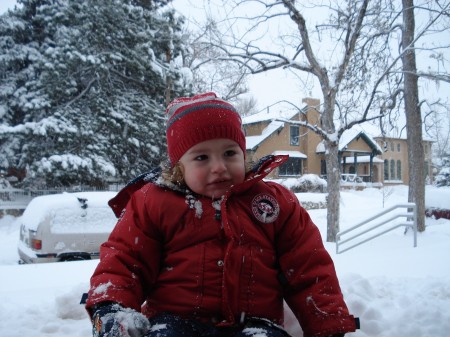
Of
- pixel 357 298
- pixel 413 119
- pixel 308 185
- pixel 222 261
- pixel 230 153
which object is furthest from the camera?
pixel 308 185

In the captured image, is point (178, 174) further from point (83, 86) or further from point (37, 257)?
point (83, 86)

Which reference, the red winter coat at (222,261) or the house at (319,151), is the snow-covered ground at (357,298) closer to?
the red winter coat at (222,261)

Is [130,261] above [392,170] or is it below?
below

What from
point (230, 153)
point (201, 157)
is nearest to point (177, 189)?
point (201, 157)

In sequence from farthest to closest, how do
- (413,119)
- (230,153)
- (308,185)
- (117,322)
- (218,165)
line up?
(308,185) → (413,119) → (230,153) → (218,165) → (117,322)

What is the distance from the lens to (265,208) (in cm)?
205

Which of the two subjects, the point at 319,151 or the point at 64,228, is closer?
the point at 64,228

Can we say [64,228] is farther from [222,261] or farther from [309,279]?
[309,279]

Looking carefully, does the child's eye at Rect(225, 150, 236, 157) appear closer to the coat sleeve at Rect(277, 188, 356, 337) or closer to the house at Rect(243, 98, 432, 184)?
the coat sleeve at Rect(277, 188, 356, 337)

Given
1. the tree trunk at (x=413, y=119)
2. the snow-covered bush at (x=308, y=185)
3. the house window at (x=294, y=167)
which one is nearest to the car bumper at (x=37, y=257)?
the tree trunk at (x=413, y=119)

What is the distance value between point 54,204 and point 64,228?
1.46 feet

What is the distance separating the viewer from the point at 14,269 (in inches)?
178

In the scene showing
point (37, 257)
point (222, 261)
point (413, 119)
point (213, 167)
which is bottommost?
point (37, 257)

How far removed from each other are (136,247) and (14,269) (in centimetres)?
343
